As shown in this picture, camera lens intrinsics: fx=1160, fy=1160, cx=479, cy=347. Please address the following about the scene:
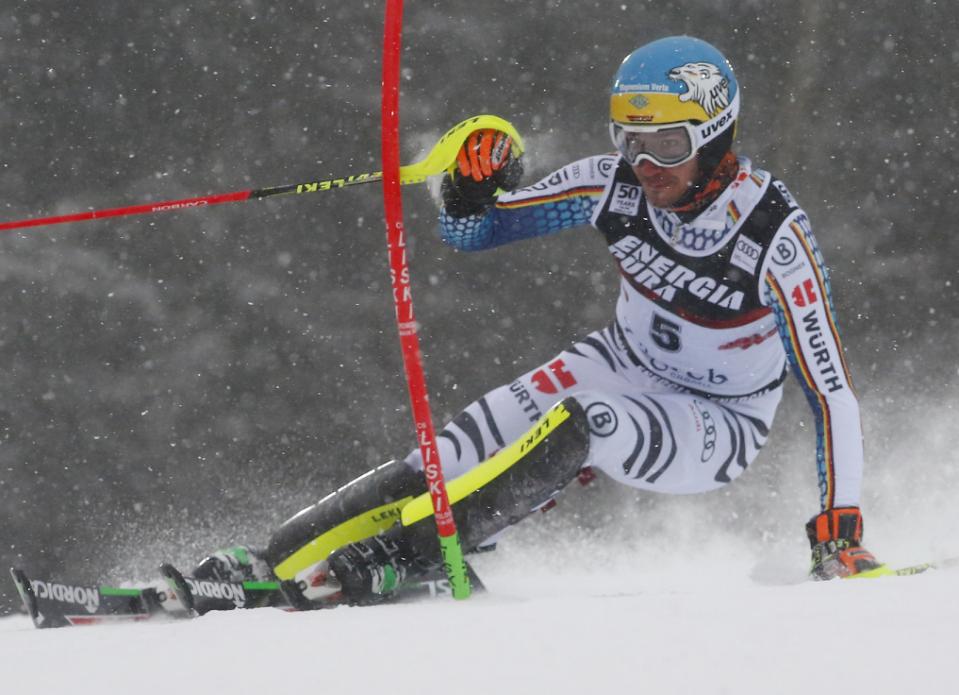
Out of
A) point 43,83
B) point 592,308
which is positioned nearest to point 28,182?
point 43,83

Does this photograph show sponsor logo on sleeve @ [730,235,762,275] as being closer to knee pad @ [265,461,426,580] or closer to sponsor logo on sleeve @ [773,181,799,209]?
sponsor logo on sleeve @ [773,181,799,209]

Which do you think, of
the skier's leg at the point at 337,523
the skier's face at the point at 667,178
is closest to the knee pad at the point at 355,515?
the skier's leg at the point at 337,523

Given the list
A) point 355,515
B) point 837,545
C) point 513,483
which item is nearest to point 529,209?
point 513,483

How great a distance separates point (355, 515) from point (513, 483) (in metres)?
0.61

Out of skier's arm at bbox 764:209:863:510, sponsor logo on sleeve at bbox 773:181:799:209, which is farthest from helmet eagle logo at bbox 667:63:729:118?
skier's arm at bbox 764:209:863:510

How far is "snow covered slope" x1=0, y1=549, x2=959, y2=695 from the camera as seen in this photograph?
2.00 meters

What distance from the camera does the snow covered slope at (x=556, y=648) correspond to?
6.57 feet

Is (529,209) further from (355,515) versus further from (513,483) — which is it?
(355,515)

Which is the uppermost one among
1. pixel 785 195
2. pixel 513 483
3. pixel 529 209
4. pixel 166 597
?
pixel 529 209

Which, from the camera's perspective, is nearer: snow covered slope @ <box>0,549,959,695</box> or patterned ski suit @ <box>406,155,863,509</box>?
snow covered slope @ <box>0,549,959,695</box>

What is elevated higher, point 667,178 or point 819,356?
point 667,178

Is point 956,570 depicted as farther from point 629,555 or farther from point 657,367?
point 629,555

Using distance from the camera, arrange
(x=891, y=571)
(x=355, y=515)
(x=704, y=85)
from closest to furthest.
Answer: (x=891, y=571)
(x=704, y=85)
(x=355, y=515)

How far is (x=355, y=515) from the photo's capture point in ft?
11.6
